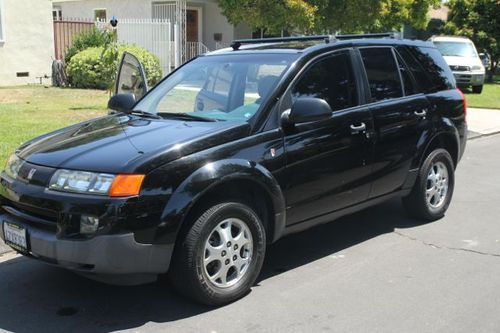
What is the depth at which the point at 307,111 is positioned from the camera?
4.42 metres

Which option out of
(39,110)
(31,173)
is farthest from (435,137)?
(39,110)

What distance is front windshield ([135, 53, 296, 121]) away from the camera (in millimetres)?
4703

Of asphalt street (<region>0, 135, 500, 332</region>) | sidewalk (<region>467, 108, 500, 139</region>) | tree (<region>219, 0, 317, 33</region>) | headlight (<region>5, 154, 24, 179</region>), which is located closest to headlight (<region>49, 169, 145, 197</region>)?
headlight (<region>5, 154, 24, 179</region>)

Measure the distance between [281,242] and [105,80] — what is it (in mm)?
12587

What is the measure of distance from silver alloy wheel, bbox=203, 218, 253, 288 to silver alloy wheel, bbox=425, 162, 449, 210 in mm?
2582

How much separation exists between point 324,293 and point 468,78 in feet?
58.2

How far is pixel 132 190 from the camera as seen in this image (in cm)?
370

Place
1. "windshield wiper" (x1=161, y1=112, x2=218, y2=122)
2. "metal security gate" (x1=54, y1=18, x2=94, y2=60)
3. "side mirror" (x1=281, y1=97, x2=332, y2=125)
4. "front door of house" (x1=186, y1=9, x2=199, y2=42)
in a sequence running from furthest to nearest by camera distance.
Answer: "front door of house" (x1=186, y1=9, x2=199, y2=42) < "metal security gate" (x1=54, y1=18, x2=94, y2=60) < "windshield wiper" (x1=161, y1=112, x2=218, y2=122) < "side mirror" (x1=281, y1=97, x2=332, y2=125)

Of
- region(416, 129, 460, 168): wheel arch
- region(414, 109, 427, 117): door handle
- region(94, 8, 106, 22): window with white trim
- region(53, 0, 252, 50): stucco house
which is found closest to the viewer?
region(414, 109, 427, 117): door handle

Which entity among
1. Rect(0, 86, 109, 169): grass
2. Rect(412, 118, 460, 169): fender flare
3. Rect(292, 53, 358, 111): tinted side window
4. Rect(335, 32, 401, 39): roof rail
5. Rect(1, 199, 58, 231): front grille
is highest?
Rect(335, 32, 401, 39): roof rail

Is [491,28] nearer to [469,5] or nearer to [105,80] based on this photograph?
[469,5]

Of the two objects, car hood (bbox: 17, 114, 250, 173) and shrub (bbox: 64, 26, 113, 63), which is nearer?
car hood (bbox: 17, 114, 250, 173)

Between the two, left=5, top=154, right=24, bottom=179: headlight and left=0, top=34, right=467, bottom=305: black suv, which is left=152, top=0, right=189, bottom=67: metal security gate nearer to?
left=0, top=34, right=467, bottom=305: black suv

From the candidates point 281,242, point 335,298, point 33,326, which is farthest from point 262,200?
point 33,326
